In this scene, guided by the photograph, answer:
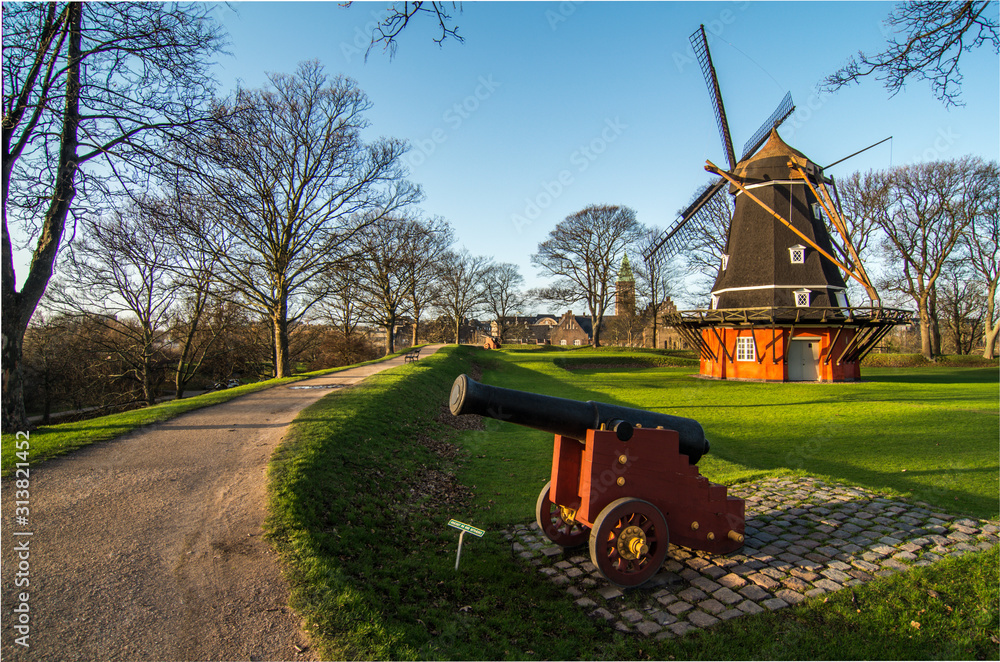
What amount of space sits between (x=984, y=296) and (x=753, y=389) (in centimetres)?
4057

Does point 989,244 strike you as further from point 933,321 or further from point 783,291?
point 783,291

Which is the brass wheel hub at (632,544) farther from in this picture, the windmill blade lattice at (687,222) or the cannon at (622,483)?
the windmill blade lattice at (687,222)

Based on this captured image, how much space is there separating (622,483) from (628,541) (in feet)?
1.73

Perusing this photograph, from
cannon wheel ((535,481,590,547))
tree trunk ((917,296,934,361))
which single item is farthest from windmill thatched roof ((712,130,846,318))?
cannon wheel ((535,481,590,547))

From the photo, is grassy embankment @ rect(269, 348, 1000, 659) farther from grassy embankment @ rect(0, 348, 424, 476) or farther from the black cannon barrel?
grassy embankment @ rect(0, 348, 424, 476)

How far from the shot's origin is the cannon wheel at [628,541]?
4375 millimetres

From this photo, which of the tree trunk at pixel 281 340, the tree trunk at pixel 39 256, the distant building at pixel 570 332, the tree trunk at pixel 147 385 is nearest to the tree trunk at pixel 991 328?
the distant building at pixel 570 332

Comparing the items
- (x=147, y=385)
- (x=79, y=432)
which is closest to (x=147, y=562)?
(x=79, y=432)

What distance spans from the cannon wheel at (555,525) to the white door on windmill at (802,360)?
2352 cm

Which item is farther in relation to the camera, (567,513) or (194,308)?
(194,308)

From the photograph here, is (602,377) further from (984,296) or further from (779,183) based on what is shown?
(984,296)

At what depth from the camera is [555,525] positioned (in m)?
5.27

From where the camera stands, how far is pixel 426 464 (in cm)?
855

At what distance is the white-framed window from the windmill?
49 millimetres
